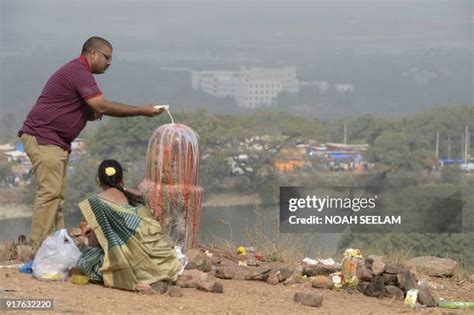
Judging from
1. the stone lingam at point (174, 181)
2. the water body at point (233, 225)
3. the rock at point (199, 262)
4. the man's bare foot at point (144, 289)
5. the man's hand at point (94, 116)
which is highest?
the man's hand at point (94, 116)

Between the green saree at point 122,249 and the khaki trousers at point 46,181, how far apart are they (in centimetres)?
80

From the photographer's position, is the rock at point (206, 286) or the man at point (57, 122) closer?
the rock at point (206, 286)

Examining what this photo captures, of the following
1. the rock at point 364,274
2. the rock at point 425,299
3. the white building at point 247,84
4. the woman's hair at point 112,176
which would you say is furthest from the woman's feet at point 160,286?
the white building at point 247,84

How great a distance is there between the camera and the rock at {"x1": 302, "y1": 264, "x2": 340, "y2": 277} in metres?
7.39

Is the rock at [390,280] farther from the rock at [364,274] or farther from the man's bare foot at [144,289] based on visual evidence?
the man's bare foot at [144,289]

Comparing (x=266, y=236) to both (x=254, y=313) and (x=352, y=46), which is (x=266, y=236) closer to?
(x=254, y=313)

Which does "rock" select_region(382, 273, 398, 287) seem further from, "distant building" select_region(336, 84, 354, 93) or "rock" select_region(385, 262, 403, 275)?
"distant building" select_region(336, 84, 354, 93)

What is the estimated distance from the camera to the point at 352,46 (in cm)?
8131

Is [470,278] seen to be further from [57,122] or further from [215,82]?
[215,82]

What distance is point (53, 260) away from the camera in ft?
21.6

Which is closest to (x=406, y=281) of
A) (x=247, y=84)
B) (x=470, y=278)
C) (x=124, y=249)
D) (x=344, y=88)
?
(x=470, y=278)

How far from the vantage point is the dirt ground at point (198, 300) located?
5930 millimetres

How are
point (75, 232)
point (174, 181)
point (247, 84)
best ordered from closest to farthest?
point (174, 181) < point (75, 232) < point (247, 84)

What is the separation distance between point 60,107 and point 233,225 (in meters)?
11.8
